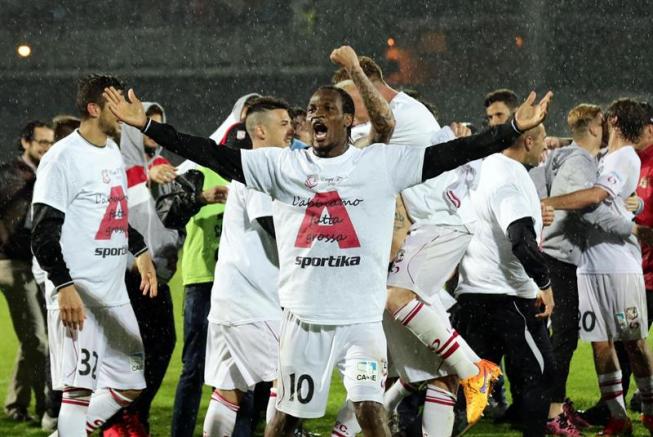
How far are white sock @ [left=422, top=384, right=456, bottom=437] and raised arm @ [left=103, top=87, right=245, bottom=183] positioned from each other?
1.71 metres

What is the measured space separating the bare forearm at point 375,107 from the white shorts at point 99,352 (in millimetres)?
1611

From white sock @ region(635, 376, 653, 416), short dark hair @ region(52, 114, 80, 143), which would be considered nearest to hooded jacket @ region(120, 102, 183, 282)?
short dark hair @ region(52, 114, 80, 143)

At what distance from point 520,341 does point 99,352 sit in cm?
230

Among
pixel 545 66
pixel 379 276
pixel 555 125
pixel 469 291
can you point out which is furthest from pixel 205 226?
pixel 545 66

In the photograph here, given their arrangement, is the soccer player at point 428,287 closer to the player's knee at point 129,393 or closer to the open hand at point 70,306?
the player's knee at point 129,393

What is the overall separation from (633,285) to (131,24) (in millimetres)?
27208

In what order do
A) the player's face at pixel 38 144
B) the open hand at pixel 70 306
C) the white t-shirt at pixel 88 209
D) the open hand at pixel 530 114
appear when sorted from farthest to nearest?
the player's face at pixel 38 144, the white t-shirt at pixel 88 209, the open hand at pixel 70 306, the open hand at pixel 530 114

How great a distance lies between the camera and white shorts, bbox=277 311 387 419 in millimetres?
4902

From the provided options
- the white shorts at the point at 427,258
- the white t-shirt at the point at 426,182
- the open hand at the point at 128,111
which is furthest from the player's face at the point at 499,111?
the open hand at the point at 128,111

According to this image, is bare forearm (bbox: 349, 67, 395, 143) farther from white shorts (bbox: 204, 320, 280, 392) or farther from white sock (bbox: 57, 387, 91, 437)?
white sock (bbox: 57, 387, 91, 437)

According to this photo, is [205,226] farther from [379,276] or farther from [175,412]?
[379,276]

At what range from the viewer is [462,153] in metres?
4.77

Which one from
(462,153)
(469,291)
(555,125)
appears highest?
(555,125)

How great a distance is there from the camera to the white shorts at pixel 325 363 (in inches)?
193
